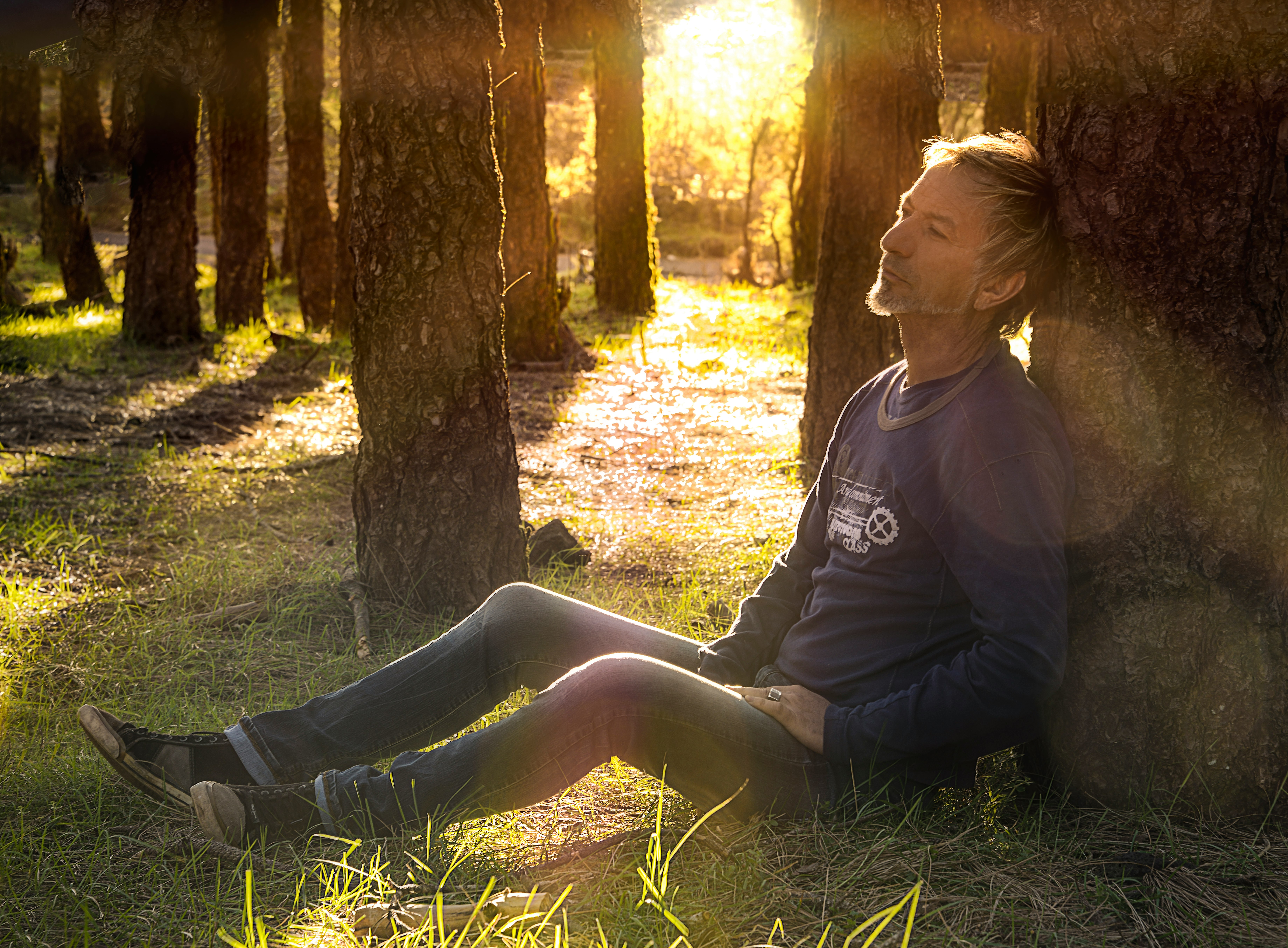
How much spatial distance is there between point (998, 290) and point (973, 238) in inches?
5.5

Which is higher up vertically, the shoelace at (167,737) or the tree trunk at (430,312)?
the tree trunk at (430,312)

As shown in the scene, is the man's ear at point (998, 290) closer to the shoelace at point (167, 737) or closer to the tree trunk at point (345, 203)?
the shoelace at point (167, 737)

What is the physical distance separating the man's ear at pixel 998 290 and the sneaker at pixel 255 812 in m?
2.00

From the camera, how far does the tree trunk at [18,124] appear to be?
1366 cm

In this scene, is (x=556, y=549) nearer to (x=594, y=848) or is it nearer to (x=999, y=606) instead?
(x=594, y=848)

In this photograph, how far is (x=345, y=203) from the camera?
32.9 feet

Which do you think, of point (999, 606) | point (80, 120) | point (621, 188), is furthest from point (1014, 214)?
point (80, 120)

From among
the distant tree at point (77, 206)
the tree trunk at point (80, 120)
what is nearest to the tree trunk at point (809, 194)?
the tree trunk at point (80, 120)

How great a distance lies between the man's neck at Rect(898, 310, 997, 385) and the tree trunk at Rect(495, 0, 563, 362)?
6.68m

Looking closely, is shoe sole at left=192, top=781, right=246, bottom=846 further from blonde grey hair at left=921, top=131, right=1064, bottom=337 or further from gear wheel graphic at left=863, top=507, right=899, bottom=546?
blonde grey hair at left=921, top=131, right=1064, bottom=337

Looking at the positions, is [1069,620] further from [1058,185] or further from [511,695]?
[511,695]

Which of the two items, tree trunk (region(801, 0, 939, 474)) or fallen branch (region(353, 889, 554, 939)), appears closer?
fallen branch (region(353, 889, 554, 939))

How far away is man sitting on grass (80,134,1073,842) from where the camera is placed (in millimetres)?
2172

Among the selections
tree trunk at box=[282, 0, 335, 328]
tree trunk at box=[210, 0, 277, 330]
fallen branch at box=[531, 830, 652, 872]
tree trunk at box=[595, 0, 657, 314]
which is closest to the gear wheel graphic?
fallen branch at box=[531, 830, 652, 872]
